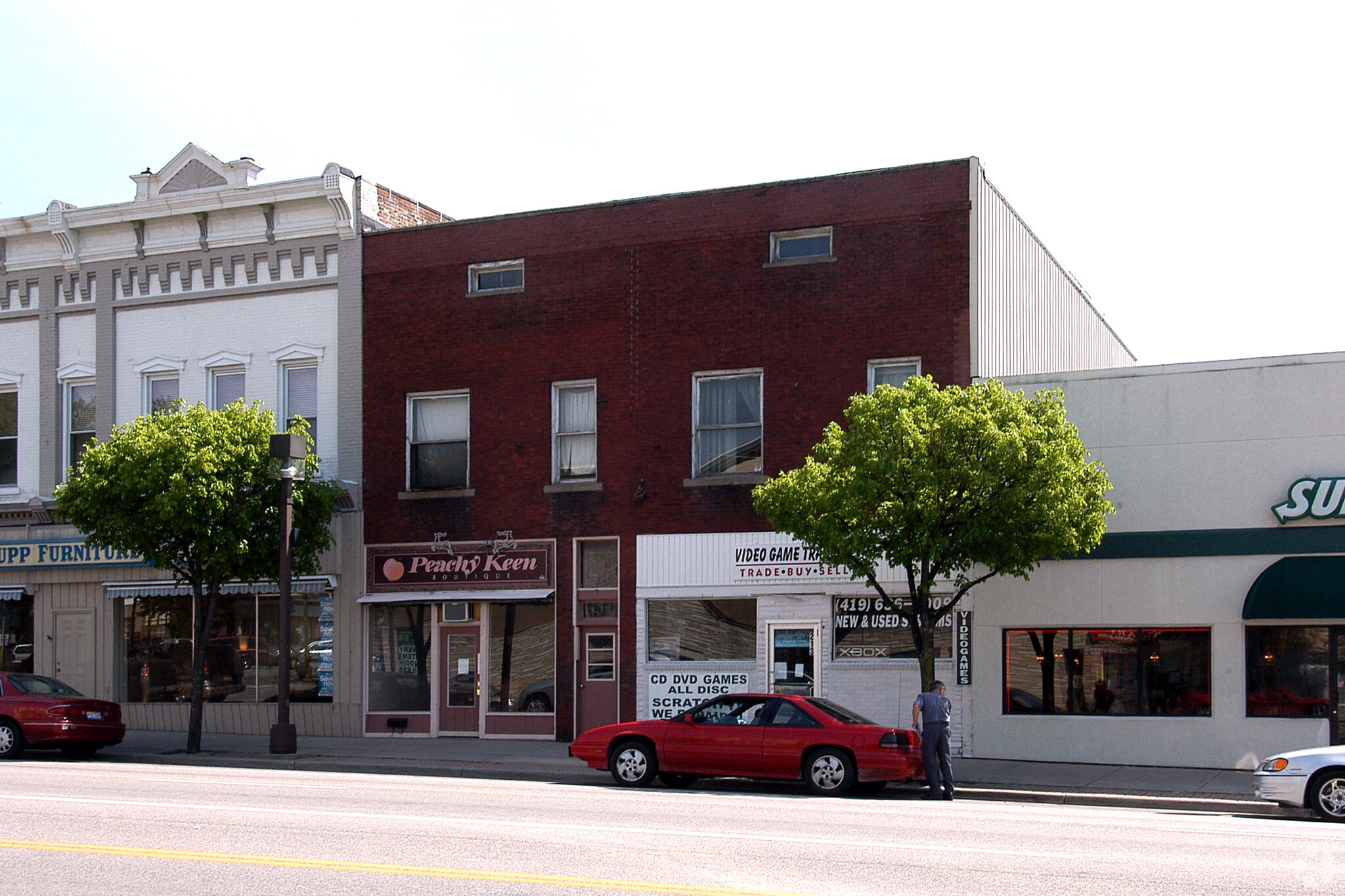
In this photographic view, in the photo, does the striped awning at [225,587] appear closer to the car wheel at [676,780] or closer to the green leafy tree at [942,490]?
the car wheel at [676,780]

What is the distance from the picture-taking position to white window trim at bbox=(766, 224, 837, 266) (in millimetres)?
22500

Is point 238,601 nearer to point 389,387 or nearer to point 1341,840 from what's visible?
point 389,387

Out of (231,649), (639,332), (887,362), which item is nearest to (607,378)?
(639,332)

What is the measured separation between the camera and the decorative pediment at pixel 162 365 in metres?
27.1

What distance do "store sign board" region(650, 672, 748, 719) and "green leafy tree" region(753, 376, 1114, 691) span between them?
4.53 metres

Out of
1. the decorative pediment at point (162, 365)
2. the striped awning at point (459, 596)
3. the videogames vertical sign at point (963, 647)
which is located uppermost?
the decorative pediment at point (162, 365)

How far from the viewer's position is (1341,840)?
12719 mm

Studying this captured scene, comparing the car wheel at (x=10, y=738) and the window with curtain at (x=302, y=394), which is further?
the window with curtain at (x=302, y=394)

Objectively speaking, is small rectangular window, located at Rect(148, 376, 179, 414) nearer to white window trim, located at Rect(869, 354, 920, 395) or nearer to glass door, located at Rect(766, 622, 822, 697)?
glass door, located at Rect(766, 622, 822, 697)

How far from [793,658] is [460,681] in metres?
6.12

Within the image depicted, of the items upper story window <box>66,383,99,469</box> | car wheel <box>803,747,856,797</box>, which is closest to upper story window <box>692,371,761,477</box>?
car wheel <box>803,747,856,797</box>

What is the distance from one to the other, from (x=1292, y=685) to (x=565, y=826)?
459 inches

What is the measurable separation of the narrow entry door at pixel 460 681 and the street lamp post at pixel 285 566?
115 inches

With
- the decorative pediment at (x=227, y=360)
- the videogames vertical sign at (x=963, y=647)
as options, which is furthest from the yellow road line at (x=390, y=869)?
the decorative pediment at (x=227, y=360)
